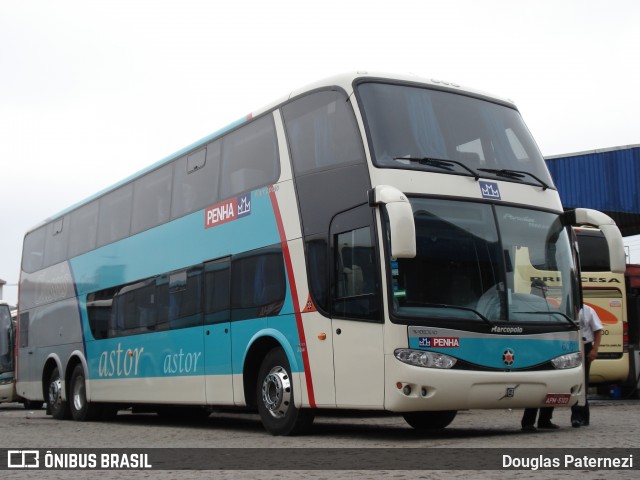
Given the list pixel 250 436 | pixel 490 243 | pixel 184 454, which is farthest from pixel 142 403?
pixel 490 243

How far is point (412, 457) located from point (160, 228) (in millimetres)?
7572

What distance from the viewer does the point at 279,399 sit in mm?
10961

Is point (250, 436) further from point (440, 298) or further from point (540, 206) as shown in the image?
point (540, 206)

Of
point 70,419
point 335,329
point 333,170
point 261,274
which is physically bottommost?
point 70,419

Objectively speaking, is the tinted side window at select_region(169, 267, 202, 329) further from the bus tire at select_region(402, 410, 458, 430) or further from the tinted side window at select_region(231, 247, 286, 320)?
the bus tire at select_region(402, 410, 458, 430)

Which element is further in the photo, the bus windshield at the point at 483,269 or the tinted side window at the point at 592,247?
the tinted side window at the point at 592,247

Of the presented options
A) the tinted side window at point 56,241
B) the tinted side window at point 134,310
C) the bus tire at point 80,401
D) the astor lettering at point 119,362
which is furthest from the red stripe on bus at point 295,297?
the tinted side window at point 56,241

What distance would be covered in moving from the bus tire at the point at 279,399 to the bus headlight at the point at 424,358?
1.82 m

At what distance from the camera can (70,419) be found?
60.6 ft

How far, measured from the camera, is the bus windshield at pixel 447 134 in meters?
10.1

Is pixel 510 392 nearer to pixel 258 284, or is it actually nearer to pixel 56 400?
pixel 258 284

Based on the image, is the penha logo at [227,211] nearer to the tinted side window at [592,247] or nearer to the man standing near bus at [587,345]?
the man standing near bus at [587,345]

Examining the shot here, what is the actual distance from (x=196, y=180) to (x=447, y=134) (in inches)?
178

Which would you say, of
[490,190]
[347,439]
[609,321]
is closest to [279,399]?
[347,439]
